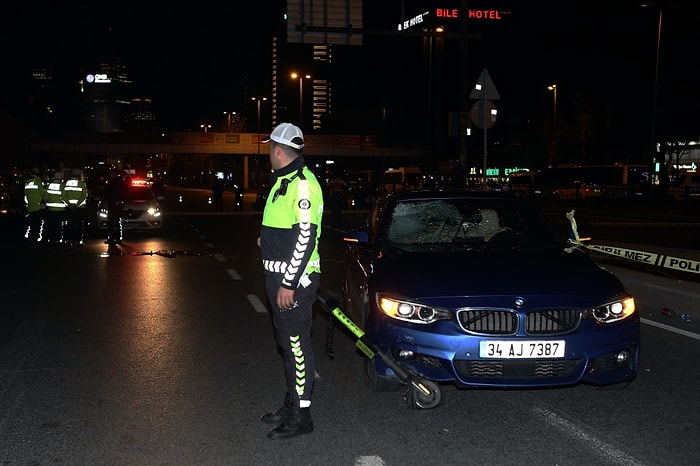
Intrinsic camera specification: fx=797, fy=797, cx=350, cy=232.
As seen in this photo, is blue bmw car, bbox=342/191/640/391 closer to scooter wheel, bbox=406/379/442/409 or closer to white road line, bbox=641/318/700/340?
scooter wheel, bbox=406/379/442/409

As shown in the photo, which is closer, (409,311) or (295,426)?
(295,426)

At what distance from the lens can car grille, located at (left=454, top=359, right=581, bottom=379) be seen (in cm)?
530

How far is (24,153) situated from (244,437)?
9366 centimetres

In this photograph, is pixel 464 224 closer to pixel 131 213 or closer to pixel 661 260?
pixel 661 260

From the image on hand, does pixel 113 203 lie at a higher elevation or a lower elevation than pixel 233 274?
higher

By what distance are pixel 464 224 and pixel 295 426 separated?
3130mm

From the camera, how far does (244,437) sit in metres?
5.06

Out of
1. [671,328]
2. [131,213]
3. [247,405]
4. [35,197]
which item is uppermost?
[35,197]

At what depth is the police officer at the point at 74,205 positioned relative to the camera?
18.4 meters

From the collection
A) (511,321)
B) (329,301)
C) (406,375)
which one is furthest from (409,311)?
(511,321)

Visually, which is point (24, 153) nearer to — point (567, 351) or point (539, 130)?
point (539, 130)

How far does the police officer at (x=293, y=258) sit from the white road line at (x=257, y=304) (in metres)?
4.67

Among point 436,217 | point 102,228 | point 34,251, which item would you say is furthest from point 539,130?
point 436,217

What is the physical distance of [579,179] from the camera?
59.2 metres
